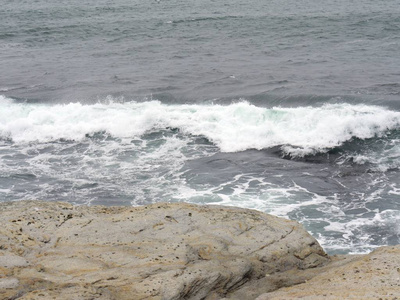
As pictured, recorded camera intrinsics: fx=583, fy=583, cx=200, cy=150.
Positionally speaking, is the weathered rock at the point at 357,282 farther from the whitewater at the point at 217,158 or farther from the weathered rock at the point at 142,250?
the whitewater at the point at 217,158

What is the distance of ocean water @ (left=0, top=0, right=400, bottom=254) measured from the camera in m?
19.6

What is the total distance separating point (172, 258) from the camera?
9.57 m

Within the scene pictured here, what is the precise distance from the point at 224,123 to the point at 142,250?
17628mm

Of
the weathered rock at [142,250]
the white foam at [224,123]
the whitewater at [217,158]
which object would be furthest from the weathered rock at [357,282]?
the white foam at [224,123]

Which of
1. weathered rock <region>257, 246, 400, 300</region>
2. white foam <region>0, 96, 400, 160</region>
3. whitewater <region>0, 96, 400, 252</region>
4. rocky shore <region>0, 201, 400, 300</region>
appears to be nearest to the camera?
weathered rock <region>257, 246, 400, 300</region>

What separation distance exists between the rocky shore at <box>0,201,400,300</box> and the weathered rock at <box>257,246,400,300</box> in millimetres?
16

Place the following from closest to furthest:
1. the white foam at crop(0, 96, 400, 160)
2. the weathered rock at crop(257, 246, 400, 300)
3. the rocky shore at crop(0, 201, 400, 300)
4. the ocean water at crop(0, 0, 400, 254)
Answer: the weathered rock at crop(257, 246, 400, 300)
the rocky shore at crop(0, 201, 400, 300)
the ocean water at crop(0, 0, 400, 254)
the white foam at crop(0, 96, 400, 160)

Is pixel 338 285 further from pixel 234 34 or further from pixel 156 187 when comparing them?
pixel 234 34

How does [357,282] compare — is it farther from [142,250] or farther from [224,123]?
[224,123]

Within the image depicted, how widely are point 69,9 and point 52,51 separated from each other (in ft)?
62.7

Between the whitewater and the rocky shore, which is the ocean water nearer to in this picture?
the whitewater

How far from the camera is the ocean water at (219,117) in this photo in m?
19.6

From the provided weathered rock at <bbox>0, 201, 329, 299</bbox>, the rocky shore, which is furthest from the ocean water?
weathered rock at <bbox>0, 201, 329, 299</bbox>

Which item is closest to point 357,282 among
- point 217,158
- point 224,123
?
point 217,158
